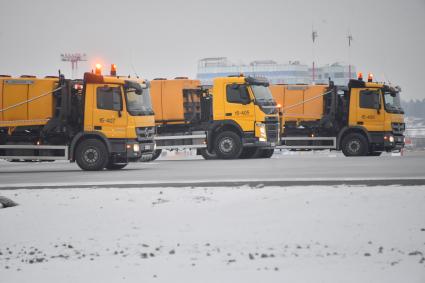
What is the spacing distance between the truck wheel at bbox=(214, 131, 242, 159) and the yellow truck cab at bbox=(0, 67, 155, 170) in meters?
5.02

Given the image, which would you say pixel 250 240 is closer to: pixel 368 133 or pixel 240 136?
pixel 240 136

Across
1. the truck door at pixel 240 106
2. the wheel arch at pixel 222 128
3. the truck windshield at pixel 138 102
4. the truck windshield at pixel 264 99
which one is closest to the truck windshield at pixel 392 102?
the truck windshield at pixel 264 99

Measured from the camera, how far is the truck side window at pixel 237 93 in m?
31.6

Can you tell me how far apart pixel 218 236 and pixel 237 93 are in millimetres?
19262

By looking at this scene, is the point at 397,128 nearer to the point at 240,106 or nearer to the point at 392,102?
the point at 392,102

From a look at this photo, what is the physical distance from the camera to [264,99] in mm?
31969

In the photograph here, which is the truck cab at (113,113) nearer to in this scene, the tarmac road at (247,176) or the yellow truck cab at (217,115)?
the tarmac road at (247,176)

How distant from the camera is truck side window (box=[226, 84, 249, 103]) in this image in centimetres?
3162

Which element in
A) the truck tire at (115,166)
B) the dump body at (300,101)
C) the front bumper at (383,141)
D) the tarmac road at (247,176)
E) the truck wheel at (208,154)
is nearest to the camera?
the tarmac road at (247,176)

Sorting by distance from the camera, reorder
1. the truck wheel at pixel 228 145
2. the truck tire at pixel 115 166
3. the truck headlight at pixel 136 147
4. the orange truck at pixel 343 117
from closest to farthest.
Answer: the truck headlight at pixel 136 147
the truck tire at pixel 115 166
the truck wheel at pixel 228 145
the orange truck at pixel 343 117

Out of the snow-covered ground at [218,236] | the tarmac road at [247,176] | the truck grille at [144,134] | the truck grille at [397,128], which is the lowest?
the snow-covered ground at [218,236]

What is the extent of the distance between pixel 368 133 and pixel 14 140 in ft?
46.1

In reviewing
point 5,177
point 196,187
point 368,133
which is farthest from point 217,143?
point 196,187

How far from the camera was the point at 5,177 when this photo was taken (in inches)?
972
